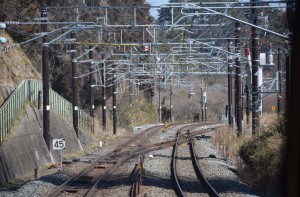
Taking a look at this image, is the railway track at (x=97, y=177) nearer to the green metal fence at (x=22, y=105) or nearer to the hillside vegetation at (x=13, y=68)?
the green metal fence at (x=22, y=105)

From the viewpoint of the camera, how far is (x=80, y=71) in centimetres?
6206

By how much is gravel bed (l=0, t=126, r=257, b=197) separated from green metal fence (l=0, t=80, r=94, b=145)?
10.6 feet

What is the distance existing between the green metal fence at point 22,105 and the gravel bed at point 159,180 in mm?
3233

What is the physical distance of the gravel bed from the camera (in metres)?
18.8

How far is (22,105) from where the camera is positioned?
→ 31938mm

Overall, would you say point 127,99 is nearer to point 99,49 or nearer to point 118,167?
point 99,49

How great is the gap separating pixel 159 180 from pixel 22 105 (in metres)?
12.2

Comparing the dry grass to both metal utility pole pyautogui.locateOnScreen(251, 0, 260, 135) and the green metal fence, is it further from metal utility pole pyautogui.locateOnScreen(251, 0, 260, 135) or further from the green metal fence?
the green metal fence

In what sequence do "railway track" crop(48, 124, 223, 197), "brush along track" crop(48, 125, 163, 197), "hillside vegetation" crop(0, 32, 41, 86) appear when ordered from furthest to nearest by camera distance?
"hillside vegetation" crop(0, 32, 41, 86) < "brush along track" crop(48, 125, 163, 197) < "railway track" crop(48, 124, 223, 197)

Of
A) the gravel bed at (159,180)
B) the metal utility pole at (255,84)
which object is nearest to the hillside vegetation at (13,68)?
the gravel bed at (159,180)

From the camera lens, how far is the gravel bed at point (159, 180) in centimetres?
1884

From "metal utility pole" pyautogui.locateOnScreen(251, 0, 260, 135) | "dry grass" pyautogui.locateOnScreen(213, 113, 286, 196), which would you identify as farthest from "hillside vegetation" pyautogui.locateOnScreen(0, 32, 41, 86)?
"dry grass" pyautogui.locateOnScreen(213, 113, 286, 196)

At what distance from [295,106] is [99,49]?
4886cm

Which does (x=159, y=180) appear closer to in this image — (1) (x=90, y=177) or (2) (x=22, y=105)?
(1) (x=90, y=177)
